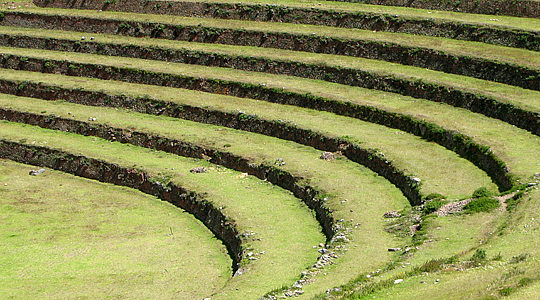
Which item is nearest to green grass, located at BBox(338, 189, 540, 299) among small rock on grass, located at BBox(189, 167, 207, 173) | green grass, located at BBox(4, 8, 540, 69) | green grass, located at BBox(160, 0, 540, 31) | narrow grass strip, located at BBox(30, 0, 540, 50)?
small rock on grass, located at BBox(189, 167, 207, 173)

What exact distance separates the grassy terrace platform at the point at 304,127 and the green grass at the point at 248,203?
0.35 ft

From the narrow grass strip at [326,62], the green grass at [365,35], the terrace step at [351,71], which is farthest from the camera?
the green grass at [365,35]

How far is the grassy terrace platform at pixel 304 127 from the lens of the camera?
69.5ft

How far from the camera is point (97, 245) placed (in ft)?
90.2

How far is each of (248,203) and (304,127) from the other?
7.53m

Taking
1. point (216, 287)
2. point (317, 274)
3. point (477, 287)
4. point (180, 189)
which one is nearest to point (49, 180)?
point (180, 189)

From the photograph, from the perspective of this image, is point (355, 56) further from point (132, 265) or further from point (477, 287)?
point (477, 287)

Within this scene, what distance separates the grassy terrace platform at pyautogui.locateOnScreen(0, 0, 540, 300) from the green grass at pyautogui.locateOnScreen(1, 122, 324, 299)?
11 cm

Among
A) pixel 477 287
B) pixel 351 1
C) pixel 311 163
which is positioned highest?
pixel 351 1

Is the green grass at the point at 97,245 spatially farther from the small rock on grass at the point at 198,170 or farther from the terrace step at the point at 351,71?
the terrace step at the point at 351,71

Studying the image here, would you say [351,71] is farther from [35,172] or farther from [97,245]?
[97,245]

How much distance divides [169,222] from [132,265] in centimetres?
465

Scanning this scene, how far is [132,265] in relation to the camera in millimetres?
25328

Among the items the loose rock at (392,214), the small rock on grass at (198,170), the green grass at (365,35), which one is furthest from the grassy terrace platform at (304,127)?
the small rock on grass at (198,170)
